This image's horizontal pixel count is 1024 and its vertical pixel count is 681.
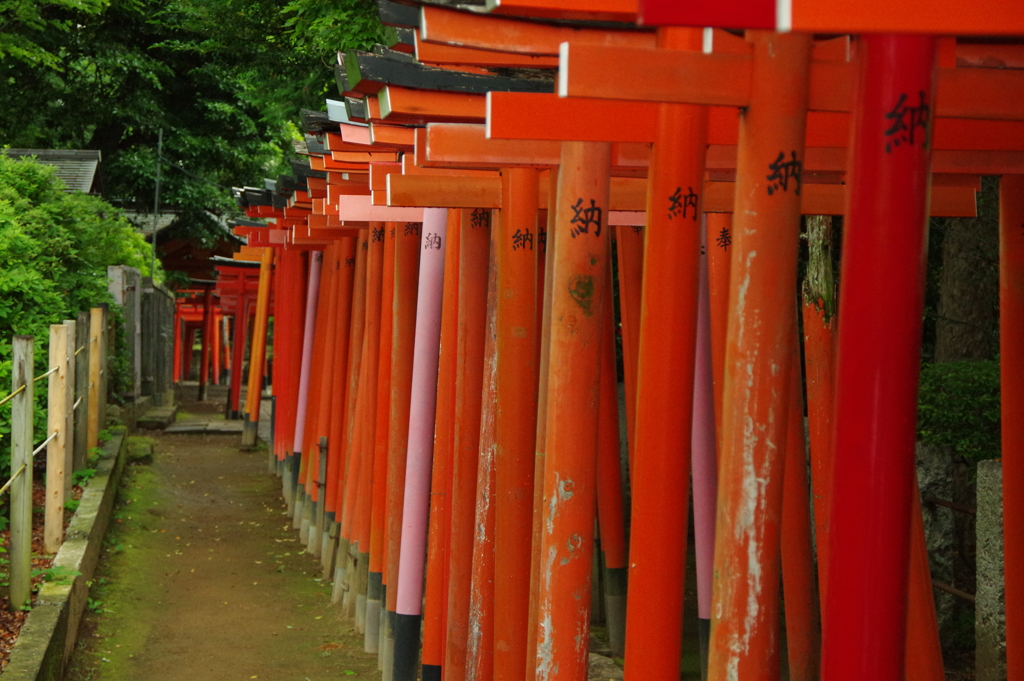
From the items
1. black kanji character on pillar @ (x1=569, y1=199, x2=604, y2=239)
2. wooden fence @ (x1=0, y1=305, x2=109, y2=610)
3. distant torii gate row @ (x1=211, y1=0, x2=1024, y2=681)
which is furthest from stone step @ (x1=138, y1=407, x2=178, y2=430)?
black kanji character on pillar @ (x1=569, y1=199, x2=604, y2=239)

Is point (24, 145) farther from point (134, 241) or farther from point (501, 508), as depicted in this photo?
point (501, 508)

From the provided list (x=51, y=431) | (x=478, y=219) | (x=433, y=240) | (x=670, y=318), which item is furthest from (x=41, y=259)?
(x=670, y=318)

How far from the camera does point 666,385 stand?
3.06m

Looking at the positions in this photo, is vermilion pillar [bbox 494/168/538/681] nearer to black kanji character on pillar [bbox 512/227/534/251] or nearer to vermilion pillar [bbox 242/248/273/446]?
black kanji character on pillar [bbox 512/227/534/251]

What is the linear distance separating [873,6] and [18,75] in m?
18.1

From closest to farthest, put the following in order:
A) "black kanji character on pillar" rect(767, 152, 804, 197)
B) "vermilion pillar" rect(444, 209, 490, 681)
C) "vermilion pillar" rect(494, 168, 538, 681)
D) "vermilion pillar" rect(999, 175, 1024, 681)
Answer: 1. "black kanji character on pillar" rect(767, 152, 804, 197)
2. "vermilion pillar" rect(999, 175, 1024, 681)
3. "vermilion pillar" rect(494, 168, 538, 681)
4. "vermilion pillar" rect(444, 209, 490, 681)

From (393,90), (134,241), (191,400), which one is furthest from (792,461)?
(191,400)

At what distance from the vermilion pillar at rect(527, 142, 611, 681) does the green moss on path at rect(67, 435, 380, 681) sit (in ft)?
11.9

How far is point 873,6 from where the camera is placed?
203cm

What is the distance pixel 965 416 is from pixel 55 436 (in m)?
5.27

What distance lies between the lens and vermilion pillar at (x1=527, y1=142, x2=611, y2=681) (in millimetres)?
3482

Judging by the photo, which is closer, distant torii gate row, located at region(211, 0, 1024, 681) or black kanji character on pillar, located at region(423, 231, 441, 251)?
distant torii gate row, located at region(211, 0, 1024, 681)

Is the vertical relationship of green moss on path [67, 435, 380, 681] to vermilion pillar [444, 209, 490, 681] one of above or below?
below

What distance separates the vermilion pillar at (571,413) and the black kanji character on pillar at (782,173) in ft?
3.15
